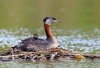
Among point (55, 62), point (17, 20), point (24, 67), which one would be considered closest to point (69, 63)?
point (55, 62)

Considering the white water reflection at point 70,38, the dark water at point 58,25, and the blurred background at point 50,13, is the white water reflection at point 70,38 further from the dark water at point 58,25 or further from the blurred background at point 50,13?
the blurred background at point 50,13

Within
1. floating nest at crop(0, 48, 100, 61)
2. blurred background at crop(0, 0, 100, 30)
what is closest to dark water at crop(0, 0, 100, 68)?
blurred background at crop(0, 0, 100, 30)

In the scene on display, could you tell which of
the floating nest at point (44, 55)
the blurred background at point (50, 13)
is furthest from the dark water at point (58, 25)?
the floating nest at point (44, 55)

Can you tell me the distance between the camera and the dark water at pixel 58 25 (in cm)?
1464

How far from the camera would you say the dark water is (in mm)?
14641

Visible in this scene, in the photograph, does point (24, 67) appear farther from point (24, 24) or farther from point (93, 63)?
point (24, 24)

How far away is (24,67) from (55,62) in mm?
1316

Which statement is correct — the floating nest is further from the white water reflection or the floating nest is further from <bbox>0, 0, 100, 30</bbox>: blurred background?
<bbox>0, 0, 100, 30</bbox>: blurred background

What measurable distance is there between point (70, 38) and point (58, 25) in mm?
6837

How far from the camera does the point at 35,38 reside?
52.4 ft

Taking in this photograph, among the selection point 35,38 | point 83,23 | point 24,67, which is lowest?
point 24,67

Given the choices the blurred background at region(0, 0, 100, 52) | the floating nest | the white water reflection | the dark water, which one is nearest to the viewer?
the dark water

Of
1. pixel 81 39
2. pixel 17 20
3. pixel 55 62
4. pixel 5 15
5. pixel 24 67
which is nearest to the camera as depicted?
pixel 24 67

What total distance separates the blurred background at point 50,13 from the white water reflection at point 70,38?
2.02m
